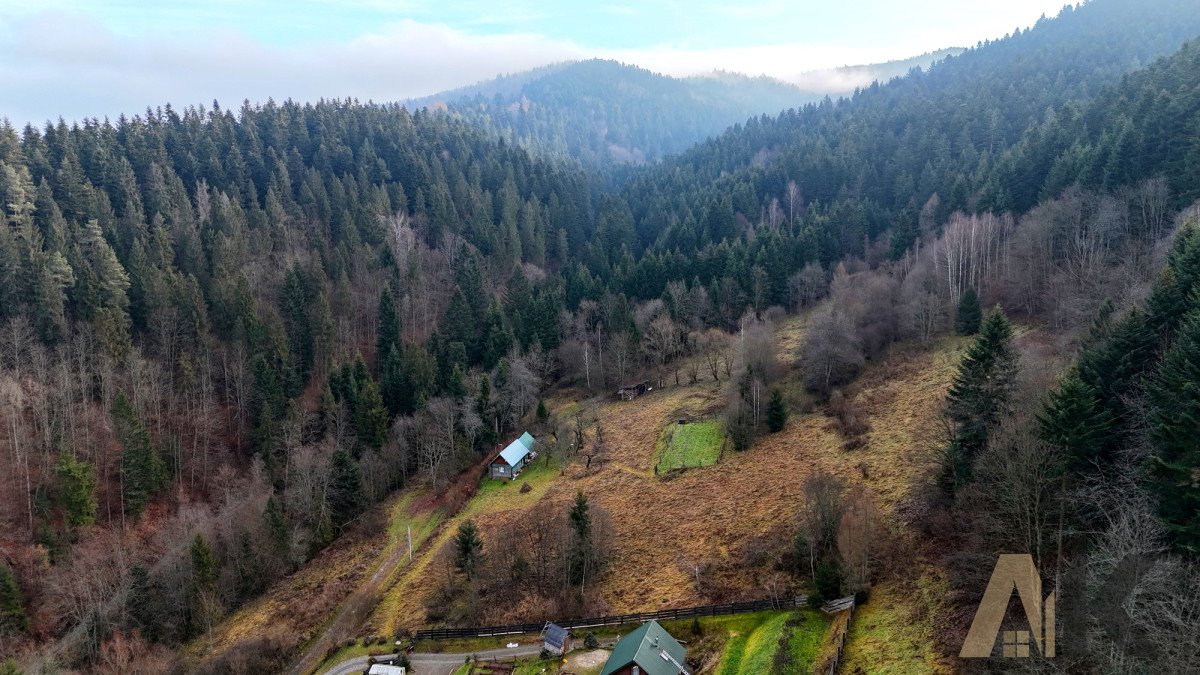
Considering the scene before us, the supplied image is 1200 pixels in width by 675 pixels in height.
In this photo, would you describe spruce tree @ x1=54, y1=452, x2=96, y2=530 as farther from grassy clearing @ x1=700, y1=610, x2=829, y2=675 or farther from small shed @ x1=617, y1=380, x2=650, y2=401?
grassy clearing @ x1=700, y1=610, x2=829, y2=675

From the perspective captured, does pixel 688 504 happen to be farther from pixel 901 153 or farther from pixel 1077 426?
pixel 901 153

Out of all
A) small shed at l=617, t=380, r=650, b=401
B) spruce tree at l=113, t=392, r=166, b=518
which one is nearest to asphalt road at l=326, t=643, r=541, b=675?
spruce tree at l=113, t=392, r=166, b=518

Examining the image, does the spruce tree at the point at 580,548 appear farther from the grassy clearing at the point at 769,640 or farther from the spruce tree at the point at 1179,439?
the spruce tree at the point at 1179,439

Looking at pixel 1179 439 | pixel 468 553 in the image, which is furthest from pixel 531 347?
pixel 1179 439

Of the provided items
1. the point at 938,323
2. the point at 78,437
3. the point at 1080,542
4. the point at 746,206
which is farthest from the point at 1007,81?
the point at 78,437

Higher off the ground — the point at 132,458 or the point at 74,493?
the point at 132,458
